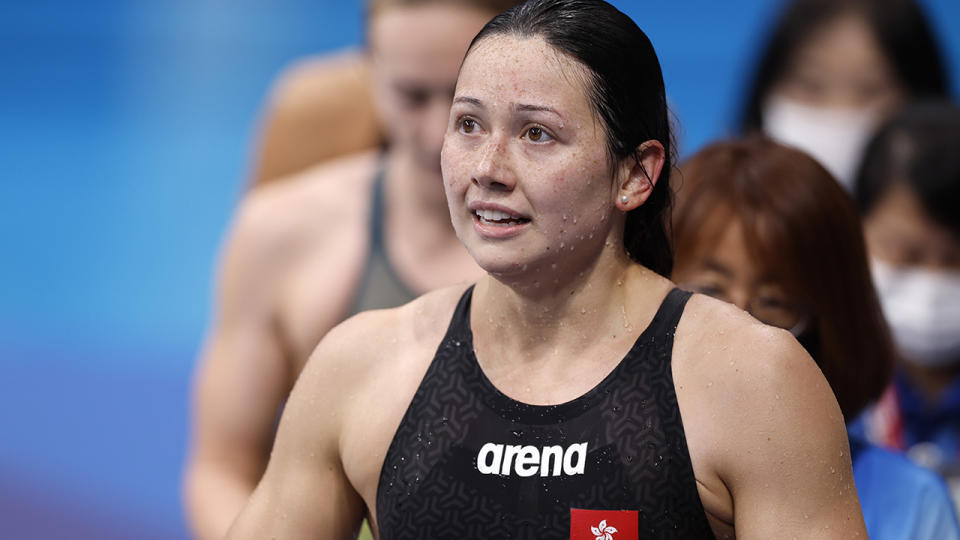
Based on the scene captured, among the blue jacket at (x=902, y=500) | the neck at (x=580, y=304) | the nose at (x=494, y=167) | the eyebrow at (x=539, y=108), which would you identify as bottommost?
the blue jacket at (x=902, y=500)

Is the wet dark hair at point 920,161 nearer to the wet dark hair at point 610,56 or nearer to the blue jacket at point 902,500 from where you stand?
the blue jacket at point 902,500

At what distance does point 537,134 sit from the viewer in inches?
58.7

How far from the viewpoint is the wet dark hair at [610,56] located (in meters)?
1.48

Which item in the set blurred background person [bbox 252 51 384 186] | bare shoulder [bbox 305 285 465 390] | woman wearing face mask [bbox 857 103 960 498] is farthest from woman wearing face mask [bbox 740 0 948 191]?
bare shoulder [bbox 305 285 465 390]

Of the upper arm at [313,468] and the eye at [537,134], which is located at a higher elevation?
the eye at [537,134]

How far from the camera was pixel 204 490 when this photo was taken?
2.93 metres

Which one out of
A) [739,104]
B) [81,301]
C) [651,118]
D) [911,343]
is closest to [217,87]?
[81,301]

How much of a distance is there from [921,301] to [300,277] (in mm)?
1610

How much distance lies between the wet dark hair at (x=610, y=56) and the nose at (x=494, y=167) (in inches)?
4.2

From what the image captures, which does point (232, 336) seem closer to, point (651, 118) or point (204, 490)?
point (204, 490)

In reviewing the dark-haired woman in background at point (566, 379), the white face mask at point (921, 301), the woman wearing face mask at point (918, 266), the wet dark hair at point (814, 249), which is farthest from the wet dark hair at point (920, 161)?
the dark-haired woman in background at point (566, 379)

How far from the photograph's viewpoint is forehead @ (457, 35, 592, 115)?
147 centimetres

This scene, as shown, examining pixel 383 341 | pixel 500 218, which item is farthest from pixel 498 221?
pixel 383 341

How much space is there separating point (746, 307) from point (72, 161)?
8130 mm
